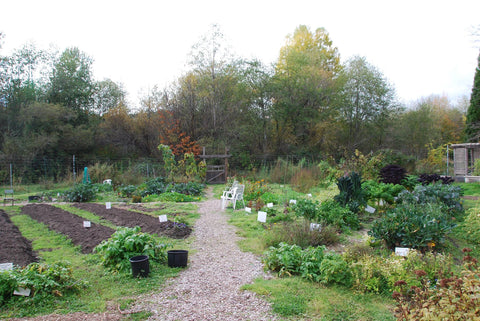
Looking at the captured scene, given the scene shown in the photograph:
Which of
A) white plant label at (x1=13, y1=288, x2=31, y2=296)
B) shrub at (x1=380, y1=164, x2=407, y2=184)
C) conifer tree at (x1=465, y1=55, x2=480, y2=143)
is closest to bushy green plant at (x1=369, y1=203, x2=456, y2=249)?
shrub at (x1=380, y1=164, x2=407, y2=184)

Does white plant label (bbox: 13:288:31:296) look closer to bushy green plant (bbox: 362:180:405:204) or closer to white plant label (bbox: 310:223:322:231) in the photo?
white plant label (bbox: 310:223:322:231)

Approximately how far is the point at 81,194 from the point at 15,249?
5981 millimetres

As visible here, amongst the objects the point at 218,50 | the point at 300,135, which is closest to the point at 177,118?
the point at 218,50

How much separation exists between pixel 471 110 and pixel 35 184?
75.3ft

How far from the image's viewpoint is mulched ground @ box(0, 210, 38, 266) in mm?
4086

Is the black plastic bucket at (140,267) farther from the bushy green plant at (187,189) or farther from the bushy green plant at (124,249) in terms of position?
the bushy green plant at (187,189)

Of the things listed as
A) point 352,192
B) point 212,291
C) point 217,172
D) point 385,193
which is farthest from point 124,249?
point 217,172

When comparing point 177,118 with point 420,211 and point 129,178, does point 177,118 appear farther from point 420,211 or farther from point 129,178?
point 420,211

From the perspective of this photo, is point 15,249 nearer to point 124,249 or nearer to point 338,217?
point 124,249

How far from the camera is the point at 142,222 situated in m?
6.64

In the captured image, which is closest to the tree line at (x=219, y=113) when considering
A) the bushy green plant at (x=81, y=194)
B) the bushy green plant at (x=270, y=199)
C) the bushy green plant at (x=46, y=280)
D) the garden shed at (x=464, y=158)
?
the garden shed at (x=464, y=158)

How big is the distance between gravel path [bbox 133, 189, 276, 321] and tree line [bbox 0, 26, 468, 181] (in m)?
12.4

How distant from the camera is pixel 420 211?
488cm

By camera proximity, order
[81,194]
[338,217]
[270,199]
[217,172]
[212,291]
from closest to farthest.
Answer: [212,291], [338,217], [270,199], [81,194], [217,172]
